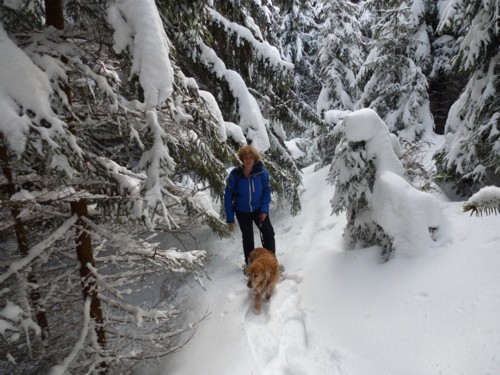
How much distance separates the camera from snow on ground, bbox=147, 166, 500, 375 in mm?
3000

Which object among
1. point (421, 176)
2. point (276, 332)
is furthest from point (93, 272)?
point (421, 176)

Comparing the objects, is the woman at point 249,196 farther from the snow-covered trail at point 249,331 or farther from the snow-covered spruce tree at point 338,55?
the snow-covered spruce tree at point 338,55

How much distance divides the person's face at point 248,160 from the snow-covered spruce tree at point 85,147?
906 mm

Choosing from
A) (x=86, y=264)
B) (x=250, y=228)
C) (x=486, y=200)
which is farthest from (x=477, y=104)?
(x=86, y=264)

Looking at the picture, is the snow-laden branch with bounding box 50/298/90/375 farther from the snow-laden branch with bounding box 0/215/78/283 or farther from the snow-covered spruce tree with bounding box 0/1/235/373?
the snow-laden branch with bounding box 0/215/78/283

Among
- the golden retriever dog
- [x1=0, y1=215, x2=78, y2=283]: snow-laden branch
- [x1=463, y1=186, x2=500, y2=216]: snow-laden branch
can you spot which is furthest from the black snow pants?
[x1=463, y1=186, x2=500, y2=216]: snow-laden branch

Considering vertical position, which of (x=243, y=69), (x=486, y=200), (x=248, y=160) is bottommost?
(x=248, y=160)

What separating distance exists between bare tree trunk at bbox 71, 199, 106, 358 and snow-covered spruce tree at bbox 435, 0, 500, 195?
5319 millimetres

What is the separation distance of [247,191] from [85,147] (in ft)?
9.08

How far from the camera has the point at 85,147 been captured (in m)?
2.97

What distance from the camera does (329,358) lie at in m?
3.48

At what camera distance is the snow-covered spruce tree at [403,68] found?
1005 cm

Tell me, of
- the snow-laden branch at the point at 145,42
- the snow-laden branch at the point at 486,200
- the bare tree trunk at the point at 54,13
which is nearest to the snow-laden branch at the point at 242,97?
the bare tree trunk at the point at 54,13

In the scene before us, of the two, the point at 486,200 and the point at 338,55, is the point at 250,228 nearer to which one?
the point at 486,200
